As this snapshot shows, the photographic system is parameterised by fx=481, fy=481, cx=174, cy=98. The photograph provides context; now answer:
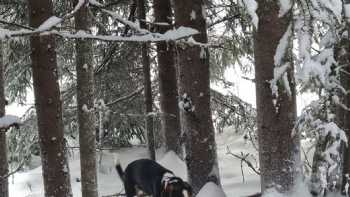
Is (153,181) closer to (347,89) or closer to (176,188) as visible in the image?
(176,188)

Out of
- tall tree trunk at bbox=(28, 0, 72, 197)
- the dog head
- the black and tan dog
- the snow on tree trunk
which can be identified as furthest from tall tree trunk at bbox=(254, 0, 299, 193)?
tall tree trunk at bbox=(28, 0, 72, 197)

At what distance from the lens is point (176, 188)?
265 inches

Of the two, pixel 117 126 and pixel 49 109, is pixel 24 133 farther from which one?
pixel 49 109


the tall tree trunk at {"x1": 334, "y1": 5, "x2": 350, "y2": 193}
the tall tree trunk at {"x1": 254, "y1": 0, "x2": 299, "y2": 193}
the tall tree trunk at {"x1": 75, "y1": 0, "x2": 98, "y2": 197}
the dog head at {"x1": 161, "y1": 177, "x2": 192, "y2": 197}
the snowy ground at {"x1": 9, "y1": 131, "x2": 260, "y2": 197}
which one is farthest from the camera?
the snowy ground at {"x1": 9, "y1": 131, "x2": 260, "y2": 197}

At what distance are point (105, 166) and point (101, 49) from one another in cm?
303

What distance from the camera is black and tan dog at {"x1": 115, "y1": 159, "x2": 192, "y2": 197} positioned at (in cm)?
674

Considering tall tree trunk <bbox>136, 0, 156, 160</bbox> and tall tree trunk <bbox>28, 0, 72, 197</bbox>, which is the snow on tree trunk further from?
tall tree trunk <bbox>136, 0, 156, 160</bbox>

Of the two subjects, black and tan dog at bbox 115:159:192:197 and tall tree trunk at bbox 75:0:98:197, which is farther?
black and tan dog at bbox 115:159:192:197

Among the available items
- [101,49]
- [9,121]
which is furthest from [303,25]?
[101,49]

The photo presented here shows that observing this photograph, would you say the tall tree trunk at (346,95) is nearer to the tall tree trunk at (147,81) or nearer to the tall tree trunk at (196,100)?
the tall tree trunk at (196,100)

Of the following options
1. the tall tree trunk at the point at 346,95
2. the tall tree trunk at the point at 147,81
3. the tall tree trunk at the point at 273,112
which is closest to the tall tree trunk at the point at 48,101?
the tall tree trunk at the point at 273,112

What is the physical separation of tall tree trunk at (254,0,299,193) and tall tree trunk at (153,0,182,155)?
14.1 feet

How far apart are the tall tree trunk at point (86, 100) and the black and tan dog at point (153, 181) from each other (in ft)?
4.45

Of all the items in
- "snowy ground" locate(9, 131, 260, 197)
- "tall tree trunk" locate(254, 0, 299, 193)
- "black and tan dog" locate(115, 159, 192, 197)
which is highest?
"tall tree trunk" locate(254, 0, 299, 193)
